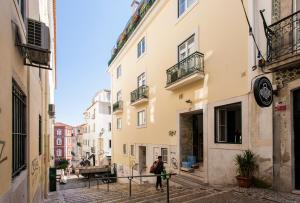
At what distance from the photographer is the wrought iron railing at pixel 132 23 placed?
663 inches

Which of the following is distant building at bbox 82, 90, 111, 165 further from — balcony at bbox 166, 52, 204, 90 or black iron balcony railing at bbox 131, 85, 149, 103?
balcony at bbox 166, 52, 204, 90

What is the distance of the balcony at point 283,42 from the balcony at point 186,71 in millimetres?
3673

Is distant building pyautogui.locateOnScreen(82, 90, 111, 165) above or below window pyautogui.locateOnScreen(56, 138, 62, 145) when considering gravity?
above

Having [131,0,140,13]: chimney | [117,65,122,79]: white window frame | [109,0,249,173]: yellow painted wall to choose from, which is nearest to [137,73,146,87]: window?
[109,0,249,173]: yellow painted wall

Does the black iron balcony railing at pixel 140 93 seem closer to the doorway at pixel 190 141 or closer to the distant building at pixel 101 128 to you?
the doorway at pixel 190 141

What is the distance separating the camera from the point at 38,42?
16.5 ft

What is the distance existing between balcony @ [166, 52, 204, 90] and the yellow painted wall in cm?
29

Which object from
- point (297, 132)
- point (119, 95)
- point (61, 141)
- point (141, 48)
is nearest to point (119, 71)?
point (119, 95)

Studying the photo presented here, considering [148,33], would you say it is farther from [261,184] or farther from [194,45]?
[261,184]

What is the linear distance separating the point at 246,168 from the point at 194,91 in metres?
4.62

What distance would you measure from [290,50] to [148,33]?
37.9 ft

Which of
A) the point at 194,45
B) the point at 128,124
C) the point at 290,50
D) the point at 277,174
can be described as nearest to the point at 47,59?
the point at 290,50

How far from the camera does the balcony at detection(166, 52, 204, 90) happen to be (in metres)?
10.8

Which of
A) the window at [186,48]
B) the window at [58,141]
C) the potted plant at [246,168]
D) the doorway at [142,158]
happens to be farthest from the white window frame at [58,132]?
the potted plant at [246,168]
